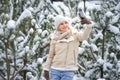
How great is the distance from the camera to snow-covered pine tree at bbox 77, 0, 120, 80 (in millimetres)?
5469

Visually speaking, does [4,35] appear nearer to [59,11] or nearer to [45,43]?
[45,43]

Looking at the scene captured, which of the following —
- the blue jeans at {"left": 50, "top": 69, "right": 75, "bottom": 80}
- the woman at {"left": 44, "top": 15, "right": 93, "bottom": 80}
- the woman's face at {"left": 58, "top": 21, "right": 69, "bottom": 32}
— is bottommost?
the blue jeans at {"left": 50, "top": 69, "right": 75, "bottom": 80}

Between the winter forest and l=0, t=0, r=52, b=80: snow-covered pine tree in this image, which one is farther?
the winter forest

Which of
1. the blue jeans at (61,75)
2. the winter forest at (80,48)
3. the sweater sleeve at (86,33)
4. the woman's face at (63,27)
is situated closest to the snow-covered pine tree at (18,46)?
the winter forest at (80,48)

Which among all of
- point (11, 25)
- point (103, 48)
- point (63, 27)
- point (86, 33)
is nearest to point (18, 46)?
point (11, 25)

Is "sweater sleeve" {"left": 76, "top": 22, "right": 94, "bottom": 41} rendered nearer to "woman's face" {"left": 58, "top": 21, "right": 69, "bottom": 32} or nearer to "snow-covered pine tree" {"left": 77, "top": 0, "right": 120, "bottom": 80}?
"woman's face" {"left": 58, "top": 21, "right": 69, "bottom": 32}

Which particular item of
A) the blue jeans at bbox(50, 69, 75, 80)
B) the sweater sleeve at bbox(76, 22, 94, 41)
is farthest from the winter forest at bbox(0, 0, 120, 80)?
the sweater sleeve at bbox(76, 22, 94, 41)

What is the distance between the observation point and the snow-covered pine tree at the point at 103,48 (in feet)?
17.9

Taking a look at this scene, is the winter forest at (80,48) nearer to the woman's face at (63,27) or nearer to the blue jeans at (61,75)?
the blue jeans at (61,75)

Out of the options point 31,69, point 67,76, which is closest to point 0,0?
point 31,69

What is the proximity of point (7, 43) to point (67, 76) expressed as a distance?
37.1 inches

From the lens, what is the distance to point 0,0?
21.3ft

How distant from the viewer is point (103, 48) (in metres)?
5.66

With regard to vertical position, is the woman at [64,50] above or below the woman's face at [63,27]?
below
